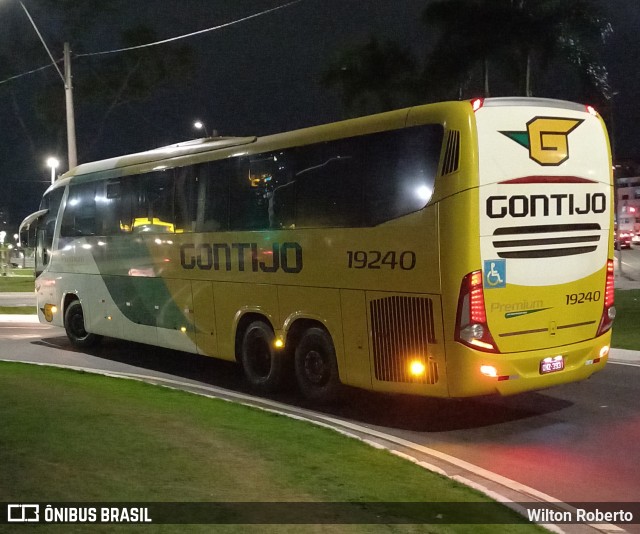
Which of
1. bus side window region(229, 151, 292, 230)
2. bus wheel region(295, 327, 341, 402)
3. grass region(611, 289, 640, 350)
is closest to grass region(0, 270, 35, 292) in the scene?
grass region(611, 289, 640, 350)

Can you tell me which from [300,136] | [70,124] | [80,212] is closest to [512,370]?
[300,136]

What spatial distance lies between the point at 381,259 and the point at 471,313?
1.26m

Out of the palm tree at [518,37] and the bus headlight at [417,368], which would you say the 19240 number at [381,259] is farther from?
the palm tree at [518,37]

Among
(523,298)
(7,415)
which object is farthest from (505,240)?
(7,415)

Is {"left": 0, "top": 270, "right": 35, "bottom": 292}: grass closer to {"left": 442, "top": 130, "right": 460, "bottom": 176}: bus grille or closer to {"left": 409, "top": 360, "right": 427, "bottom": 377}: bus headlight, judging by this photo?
{"left": 409, "top": 360, "right": 427, "bottom": 377}: bus headlight

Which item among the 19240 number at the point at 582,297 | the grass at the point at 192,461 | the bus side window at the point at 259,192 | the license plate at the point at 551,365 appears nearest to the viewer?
the grass at the point at 192,461

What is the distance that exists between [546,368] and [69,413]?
5094 mm

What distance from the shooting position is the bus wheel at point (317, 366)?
31.5 feet

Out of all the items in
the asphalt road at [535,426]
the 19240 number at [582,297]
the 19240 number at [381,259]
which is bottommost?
the asphalt road at [535,426]

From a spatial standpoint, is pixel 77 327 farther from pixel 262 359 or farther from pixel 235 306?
pixel 262 359

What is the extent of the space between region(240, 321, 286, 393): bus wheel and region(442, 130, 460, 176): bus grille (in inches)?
148

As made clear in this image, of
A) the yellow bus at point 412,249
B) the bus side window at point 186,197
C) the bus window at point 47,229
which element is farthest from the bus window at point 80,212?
the yellow bus at point 412,249

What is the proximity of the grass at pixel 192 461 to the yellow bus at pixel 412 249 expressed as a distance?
1.40 meters

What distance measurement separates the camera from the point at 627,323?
17.5 m
